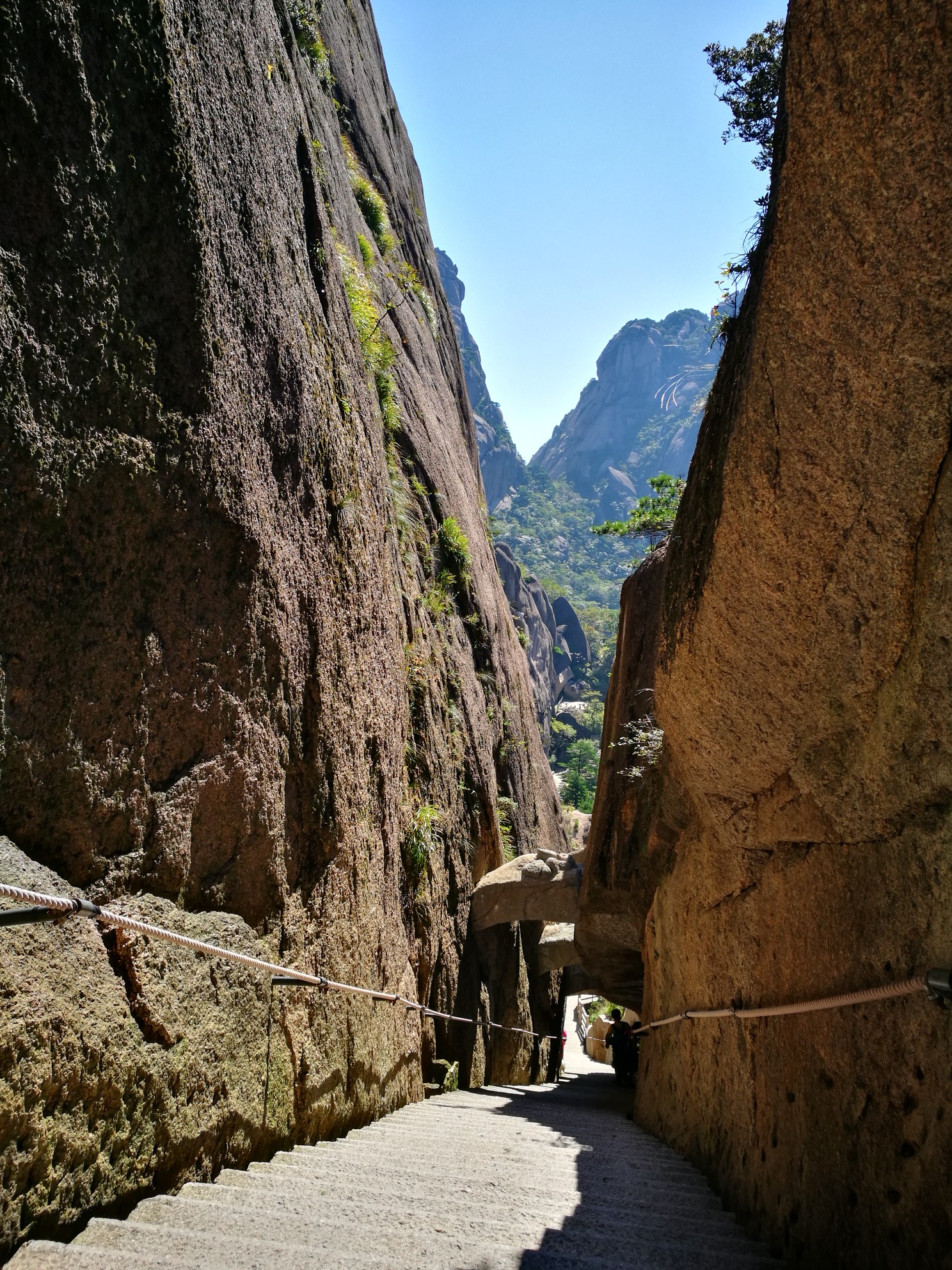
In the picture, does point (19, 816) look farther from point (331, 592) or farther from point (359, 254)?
point (359, 254)

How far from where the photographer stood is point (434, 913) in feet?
29.9

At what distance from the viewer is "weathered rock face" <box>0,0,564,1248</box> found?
2.82m

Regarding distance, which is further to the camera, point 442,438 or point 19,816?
point 442,438

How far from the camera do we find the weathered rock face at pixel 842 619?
7.65 feet

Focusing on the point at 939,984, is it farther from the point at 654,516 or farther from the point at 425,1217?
the point at 654,516

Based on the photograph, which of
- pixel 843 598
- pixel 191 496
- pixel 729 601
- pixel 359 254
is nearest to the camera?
pixel 843 598

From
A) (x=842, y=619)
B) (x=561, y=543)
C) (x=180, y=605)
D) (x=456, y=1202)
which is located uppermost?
(x=561, y=543)

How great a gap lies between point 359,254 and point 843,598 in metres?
9.79

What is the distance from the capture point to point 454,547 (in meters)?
13.2

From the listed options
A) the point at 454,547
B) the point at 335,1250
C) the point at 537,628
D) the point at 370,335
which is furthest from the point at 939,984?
the point at 537,628

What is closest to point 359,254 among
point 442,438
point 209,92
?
point 442,438

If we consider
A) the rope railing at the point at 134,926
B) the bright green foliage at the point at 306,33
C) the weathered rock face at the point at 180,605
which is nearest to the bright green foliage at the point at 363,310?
the bright green foliage at the point at 306,33

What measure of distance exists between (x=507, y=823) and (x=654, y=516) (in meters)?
5.34

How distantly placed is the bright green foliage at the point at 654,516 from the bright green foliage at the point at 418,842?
5.86 m
